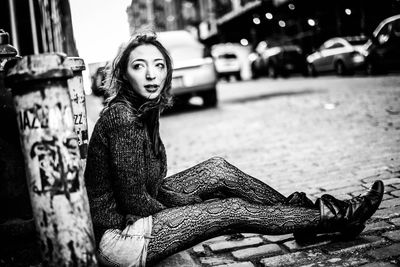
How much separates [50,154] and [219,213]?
96 cm

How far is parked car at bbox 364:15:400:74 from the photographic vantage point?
13.2 metres

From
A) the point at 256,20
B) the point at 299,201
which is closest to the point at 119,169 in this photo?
the point at 299,201

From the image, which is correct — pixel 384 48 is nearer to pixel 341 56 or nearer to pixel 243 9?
pixel 341 56

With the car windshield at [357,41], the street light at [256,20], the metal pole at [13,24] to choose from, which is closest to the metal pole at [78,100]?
the metal pole at [13,24]

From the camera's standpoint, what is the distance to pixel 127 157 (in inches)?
79.4

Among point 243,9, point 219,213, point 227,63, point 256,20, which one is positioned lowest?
point 219,213

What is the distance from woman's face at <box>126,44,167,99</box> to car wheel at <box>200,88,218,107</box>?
30.2ft

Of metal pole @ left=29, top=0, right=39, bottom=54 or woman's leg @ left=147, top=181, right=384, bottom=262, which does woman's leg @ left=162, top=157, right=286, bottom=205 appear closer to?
woman's leg @ left=147, top=181, right=384, bottom=262

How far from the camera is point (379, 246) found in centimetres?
247

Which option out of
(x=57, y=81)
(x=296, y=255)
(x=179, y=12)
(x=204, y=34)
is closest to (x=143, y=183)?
(x=57, y=81)

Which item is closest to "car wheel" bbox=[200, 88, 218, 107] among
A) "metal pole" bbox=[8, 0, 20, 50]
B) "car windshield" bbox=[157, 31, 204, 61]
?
"car windshield" bbox=[157, 31, 204, 61]

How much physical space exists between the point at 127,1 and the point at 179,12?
54.2 m

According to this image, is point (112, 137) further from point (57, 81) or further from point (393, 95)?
point (393, 95)

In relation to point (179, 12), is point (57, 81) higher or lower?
lower
